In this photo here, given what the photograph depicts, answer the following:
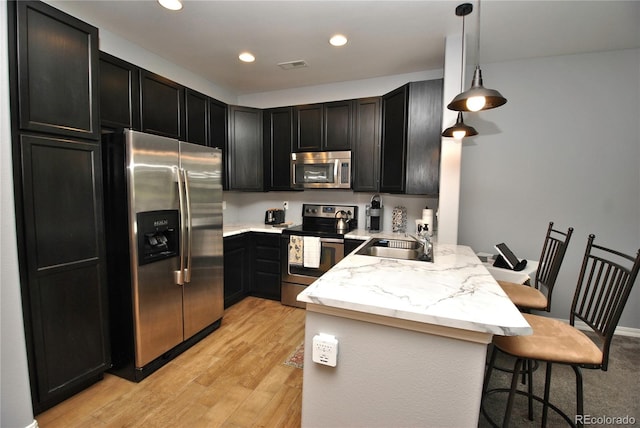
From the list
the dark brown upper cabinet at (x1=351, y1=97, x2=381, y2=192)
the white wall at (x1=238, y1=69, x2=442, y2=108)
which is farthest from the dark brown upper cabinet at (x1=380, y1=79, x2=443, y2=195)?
the white wall at (x1=238, y1=69, x2=442, y2=108)

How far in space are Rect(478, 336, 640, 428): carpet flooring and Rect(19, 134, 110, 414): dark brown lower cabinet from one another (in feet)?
8.27

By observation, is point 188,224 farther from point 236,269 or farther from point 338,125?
point 338,125

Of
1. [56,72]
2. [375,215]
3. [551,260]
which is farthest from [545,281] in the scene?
[56,72]

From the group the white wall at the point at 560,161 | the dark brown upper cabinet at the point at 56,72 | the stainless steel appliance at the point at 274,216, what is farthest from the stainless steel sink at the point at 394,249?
the dark brown upper cabinet at the point at 56,72

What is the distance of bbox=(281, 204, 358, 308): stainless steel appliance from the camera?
3176 mm

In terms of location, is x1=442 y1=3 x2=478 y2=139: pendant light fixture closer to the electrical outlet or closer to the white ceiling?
the white ceiling

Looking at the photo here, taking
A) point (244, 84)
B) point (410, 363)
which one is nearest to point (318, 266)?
point (410, 363)

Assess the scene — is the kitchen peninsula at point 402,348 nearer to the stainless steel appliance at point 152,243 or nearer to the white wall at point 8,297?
the stainless steel appliance at point 152,243

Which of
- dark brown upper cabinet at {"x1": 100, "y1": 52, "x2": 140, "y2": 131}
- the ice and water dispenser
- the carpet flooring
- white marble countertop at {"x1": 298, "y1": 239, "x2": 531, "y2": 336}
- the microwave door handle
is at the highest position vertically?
dark brown upper cabinet at {"x1": 100, "y1": 52, "x2": 140, "y2": 131}

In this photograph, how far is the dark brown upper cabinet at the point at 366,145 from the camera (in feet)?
10.6

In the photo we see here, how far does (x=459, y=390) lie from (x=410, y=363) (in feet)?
0.64

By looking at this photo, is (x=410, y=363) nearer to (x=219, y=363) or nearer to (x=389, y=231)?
(x=219, y=363)

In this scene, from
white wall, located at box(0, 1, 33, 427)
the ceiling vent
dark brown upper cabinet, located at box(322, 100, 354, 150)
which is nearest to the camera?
white wall, located at box(0, 1, 33, 427)

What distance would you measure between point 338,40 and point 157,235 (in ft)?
7.35
